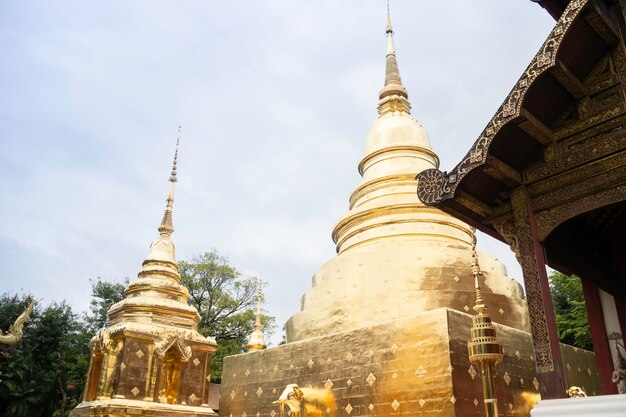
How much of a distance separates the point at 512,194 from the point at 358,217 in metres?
7.16

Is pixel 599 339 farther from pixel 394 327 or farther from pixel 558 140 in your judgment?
pixel 394 327

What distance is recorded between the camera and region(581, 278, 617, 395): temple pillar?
575 cm

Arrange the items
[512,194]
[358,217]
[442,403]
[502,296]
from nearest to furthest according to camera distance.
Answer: [512,194] < [442,403] < [502,296] < [358,217]

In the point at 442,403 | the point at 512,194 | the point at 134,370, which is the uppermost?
the point at 512,194

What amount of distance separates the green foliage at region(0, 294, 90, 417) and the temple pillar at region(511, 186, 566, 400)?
845 inches

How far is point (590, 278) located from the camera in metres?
5.83

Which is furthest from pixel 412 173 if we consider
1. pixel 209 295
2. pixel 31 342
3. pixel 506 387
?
pixel 31 342

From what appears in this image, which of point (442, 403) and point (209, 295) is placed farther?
point (209, 295)

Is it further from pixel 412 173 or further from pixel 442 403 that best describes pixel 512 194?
pixel 412 173

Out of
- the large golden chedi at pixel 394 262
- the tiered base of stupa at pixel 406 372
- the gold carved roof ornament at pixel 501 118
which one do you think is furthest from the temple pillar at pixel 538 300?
the large golden chedi at pixel 394 262

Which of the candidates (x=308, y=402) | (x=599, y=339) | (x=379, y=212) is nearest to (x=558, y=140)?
(x=599, y=339)

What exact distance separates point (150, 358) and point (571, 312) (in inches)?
639

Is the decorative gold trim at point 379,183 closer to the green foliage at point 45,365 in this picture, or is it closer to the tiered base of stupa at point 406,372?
the tiered base of stupa at point 406,372

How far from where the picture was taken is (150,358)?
1255 cm
